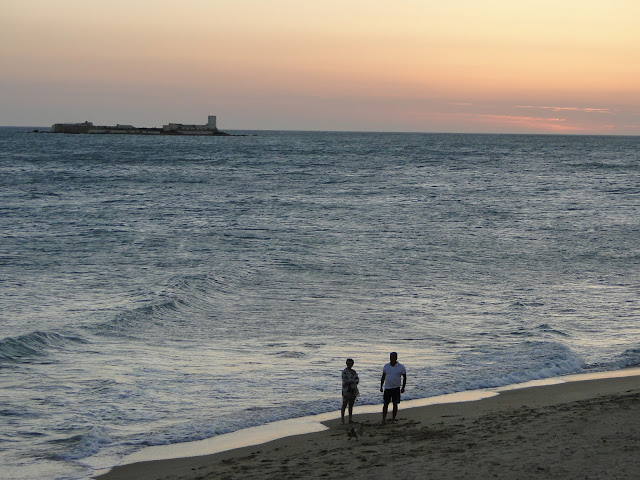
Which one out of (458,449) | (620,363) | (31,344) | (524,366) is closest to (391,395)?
(458,449)

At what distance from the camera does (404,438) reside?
1194cm

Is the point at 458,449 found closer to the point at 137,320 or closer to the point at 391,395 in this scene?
the point at 391,395

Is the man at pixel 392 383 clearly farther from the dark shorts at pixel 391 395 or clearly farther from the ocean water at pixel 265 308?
the ocean water at pixel 265 308

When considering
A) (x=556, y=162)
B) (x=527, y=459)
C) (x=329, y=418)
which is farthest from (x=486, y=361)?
(x=556, y=162)

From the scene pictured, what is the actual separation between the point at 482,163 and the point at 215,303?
307 feet

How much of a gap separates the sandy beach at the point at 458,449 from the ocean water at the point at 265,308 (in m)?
1.40

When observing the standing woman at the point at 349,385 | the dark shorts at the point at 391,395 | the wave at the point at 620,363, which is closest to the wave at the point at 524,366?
the wave at the point at 620,363

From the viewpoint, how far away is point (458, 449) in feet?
36.3

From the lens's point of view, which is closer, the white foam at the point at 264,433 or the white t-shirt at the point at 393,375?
the white foam at the point at 264,433

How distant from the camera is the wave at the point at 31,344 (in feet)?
56.3

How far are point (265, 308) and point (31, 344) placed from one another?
23.7ft

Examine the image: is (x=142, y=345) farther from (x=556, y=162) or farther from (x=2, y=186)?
(x=556, y=162)

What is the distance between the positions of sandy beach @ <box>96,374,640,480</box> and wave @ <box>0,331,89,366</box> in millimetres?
7095

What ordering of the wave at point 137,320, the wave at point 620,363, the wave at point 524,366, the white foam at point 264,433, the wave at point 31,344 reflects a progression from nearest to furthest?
1. the white foam at point 264,433
2. the wave at point 524,366
3. the wave at point 620,363
4. the wave at point 31,344
5. the wave at point 137,320
